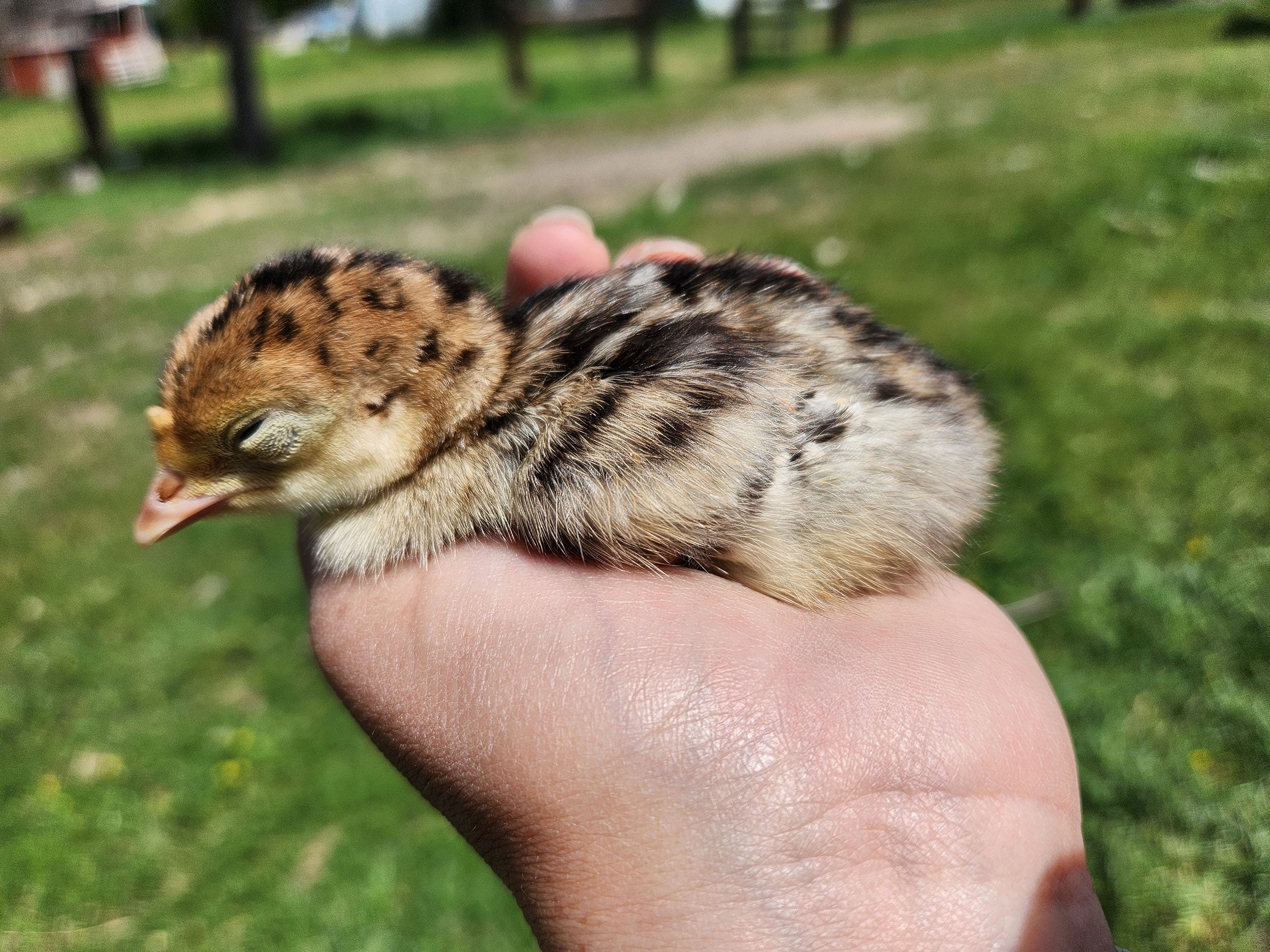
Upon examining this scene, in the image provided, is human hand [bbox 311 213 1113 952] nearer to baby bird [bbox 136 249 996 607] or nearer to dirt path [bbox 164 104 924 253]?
baby bird [bbox 136 249 996 607]

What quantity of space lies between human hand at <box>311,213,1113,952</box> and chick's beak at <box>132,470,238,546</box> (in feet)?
1.67

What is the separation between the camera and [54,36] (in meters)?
12.8

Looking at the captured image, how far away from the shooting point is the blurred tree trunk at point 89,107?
1297 centimetres

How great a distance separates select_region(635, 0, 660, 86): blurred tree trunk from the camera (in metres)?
15.5

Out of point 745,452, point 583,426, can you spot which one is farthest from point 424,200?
point 745,452

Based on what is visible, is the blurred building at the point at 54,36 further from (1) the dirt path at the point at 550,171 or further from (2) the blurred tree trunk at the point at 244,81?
(1) the dirt path at the point at 550,171

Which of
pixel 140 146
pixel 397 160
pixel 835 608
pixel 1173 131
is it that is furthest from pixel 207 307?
pixel 140 146

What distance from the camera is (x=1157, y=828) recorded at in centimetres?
271

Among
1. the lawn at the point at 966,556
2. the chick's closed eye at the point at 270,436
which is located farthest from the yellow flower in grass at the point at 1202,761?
the chick's closed eye at the point at 270,436

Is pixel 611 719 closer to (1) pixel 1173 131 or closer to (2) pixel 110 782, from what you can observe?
(2) pixel 110 782

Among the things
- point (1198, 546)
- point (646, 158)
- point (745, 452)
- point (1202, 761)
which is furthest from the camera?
point (646, 158)

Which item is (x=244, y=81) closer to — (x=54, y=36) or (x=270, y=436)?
(x=54, y=36)

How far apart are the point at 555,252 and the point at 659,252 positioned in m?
0.33

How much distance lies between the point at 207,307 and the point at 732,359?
126 cm
